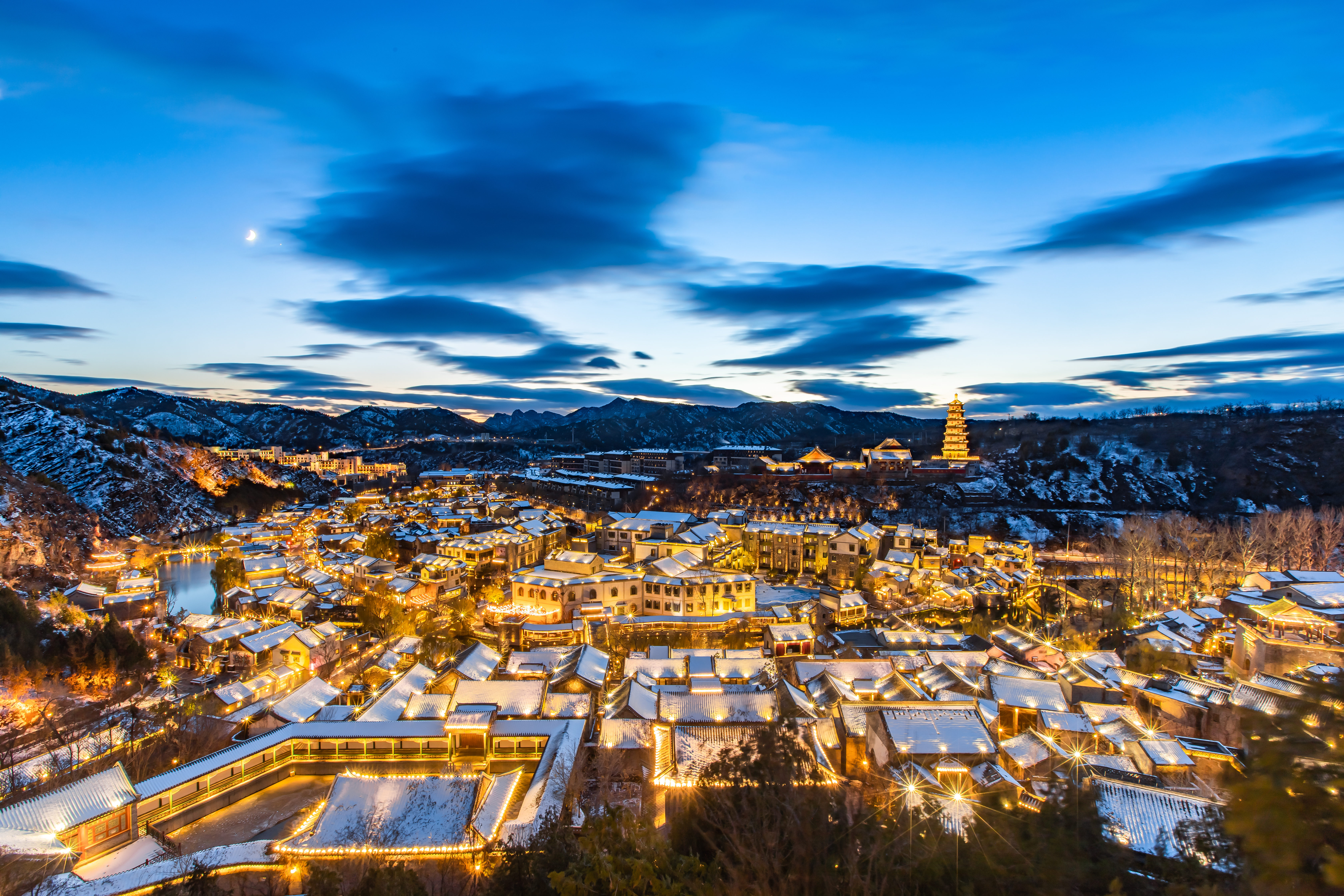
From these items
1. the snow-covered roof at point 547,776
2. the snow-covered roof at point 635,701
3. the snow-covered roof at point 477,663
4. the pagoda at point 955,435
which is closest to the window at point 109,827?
the snow-covered roof at point 547,776

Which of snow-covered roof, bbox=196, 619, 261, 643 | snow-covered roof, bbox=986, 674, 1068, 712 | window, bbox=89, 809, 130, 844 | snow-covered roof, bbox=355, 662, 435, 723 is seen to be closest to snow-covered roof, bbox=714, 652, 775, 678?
snow-covered roof, bbox=986, 674, 1068, 712

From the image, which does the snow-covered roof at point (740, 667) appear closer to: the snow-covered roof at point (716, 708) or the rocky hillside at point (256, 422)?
the snow-covered roof at point (716, 708)

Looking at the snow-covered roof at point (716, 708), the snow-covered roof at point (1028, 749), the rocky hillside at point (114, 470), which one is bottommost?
the snow-covered roof at point (1028, 749)

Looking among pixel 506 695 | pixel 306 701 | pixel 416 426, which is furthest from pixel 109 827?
pixel 416 426

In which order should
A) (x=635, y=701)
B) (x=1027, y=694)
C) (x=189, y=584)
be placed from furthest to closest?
1. (x=189, y=584)
2. (x=1027, y=694)
3. (x=635, y=701)

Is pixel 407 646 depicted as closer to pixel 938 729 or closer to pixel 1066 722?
pixel 938 729

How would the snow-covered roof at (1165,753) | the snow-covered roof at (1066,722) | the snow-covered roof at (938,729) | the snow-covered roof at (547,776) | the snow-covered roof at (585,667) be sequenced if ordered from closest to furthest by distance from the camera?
the snow-covered roof at (547,776)
the snow-covered roof at (938,729)
the snow-covered roof at (1165,753)
the snow-covered roof at (1066,722)
the snow-covered roof at (585,667)

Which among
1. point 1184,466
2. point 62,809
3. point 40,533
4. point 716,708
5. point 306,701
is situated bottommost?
point 306,701
